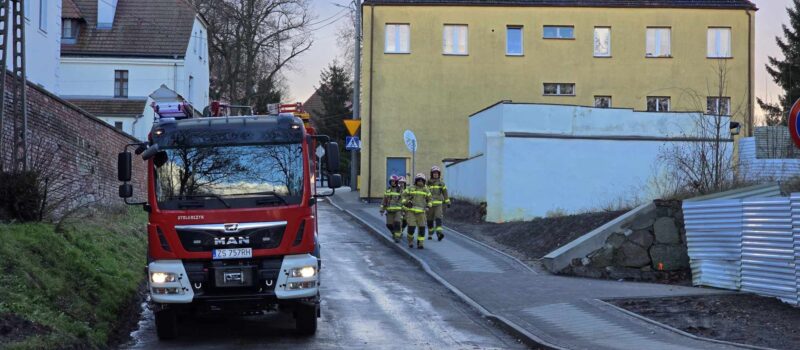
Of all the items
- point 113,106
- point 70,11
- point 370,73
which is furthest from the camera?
point 70,11

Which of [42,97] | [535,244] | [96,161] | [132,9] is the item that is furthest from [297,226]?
[132,9]

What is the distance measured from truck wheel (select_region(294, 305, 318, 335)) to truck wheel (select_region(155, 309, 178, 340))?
1452 mm

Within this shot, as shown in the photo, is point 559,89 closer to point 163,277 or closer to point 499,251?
point 499,251

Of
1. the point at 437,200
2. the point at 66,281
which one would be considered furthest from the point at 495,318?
the point at 437,200

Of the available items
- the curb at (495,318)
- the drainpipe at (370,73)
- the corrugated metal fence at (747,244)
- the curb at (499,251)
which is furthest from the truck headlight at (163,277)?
the drainpipe at (370,73)

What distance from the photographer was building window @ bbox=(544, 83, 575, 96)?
39.3 metres

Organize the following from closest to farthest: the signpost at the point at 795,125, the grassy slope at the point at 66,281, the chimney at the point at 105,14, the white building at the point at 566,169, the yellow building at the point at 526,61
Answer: the signpost at the point at 795,125 < the grassy slope at the point at 66,281 < the white building at the point at 566,169 < the yellow building at the point at 526,61 < the chimney at the point at 105,14

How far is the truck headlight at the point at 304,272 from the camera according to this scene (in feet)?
31.9

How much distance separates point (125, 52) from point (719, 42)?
29.4m

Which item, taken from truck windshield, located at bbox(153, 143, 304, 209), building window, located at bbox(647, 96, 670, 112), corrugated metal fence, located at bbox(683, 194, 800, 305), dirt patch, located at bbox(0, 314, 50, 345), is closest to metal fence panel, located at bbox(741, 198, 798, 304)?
corrugated metal fence, located at bbox(683, 194, 800, 305)

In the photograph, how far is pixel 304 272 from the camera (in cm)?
980

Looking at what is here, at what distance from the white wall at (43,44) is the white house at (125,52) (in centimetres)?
1550

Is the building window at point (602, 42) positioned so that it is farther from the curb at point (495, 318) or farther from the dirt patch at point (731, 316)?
the dirt patch at point (731, 316)

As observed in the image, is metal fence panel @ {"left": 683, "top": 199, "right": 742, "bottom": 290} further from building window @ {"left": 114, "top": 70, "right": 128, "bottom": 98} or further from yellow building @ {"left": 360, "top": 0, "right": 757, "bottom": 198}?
building window @ {"left": 114, "top": 70, "right": 128, "bottom": 98}
